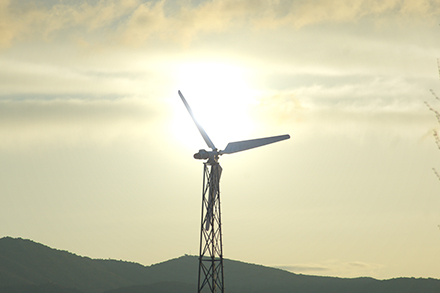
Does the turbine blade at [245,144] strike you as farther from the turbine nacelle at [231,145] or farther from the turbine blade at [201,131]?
the turbine blade at [201,131]

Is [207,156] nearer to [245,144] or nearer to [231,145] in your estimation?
[231,145]

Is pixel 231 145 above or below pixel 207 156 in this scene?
above

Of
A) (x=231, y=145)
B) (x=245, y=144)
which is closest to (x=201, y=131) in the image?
(x=231, y=145)

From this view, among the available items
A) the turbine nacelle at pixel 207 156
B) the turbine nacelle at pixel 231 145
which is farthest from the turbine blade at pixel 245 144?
the turbine nacelle at pixel 207 156

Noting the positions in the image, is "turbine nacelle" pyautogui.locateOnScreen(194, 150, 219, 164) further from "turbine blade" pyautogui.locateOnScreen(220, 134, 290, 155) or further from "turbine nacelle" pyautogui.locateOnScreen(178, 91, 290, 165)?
"turbine blade" pyautogui.locateOnScreen(220, 134, 290, 155)

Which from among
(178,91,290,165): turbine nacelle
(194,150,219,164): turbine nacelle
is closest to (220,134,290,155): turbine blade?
(178,91,290,165): turbine nacelle

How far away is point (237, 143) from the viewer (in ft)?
251

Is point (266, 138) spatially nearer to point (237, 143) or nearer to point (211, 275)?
point (237, 143)

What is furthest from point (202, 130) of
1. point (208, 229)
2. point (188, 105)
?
point (208, 229)

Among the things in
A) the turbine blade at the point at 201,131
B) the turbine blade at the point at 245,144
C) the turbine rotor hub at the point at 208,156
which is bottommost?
the turbine rotor hub at the point at 208,156

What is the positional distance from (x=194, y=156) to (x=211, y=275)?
12742 mm

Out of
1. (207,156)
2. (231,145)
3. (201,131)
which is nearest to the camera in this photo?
(207,156)

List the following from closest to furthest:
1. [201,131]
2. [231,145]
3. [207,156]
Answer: [207,156], [231,145], [201,131]

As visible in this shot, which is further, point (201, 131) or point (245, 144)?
point (201, 131)
